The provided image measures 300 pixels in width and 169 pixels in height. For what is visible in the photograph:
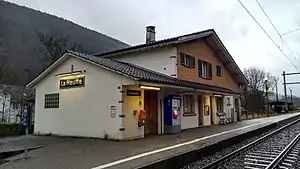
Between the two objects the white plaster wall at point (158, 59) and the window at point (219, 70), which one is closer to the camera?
the white plaster wall at point (158, 59)

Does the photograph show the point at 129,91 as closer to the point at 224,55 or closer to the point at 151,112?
the point at 151,112

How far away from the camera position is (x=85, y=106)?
43.6ft

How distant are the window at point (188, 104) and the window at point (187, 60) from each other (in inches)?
73.4

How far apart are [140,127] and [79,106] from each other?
2.98m

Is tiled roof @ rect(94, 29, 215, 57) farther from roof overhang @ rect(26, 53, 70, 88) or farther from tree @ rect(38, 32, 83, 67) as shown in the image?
tree @ rect(38, 32, 83, 67)

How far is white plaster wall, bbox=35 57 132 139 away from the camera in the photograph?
12.3 m

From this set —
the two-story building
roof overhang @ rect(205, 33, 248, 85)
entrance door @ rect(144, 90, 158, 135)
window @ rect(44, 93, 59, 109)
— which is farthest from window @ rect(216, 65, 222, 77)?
window @ rect(44, 93, 59, 109)

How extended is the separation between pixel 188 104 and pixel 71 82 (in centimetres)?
703

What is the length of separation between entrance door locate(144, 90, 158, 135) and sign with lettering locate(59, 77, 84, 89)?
317 centimetres

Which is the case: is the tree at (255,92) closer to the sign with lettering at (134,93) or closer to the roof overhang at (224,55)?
the roof overhang at (224,55)

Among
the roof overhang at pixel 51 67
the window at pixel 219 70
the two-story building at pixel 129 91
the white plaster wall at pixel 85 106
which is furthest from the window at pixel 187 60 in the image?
the roof overhang at pixel 51 67

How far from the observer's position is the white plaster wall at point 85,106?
12312mm

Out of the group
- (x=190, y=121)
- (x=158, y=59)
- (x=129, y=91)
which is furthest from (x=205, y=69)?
Result: (x=129, y=91)

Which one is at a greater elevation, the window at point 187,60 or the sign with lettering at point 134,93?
the window at point 187,60
